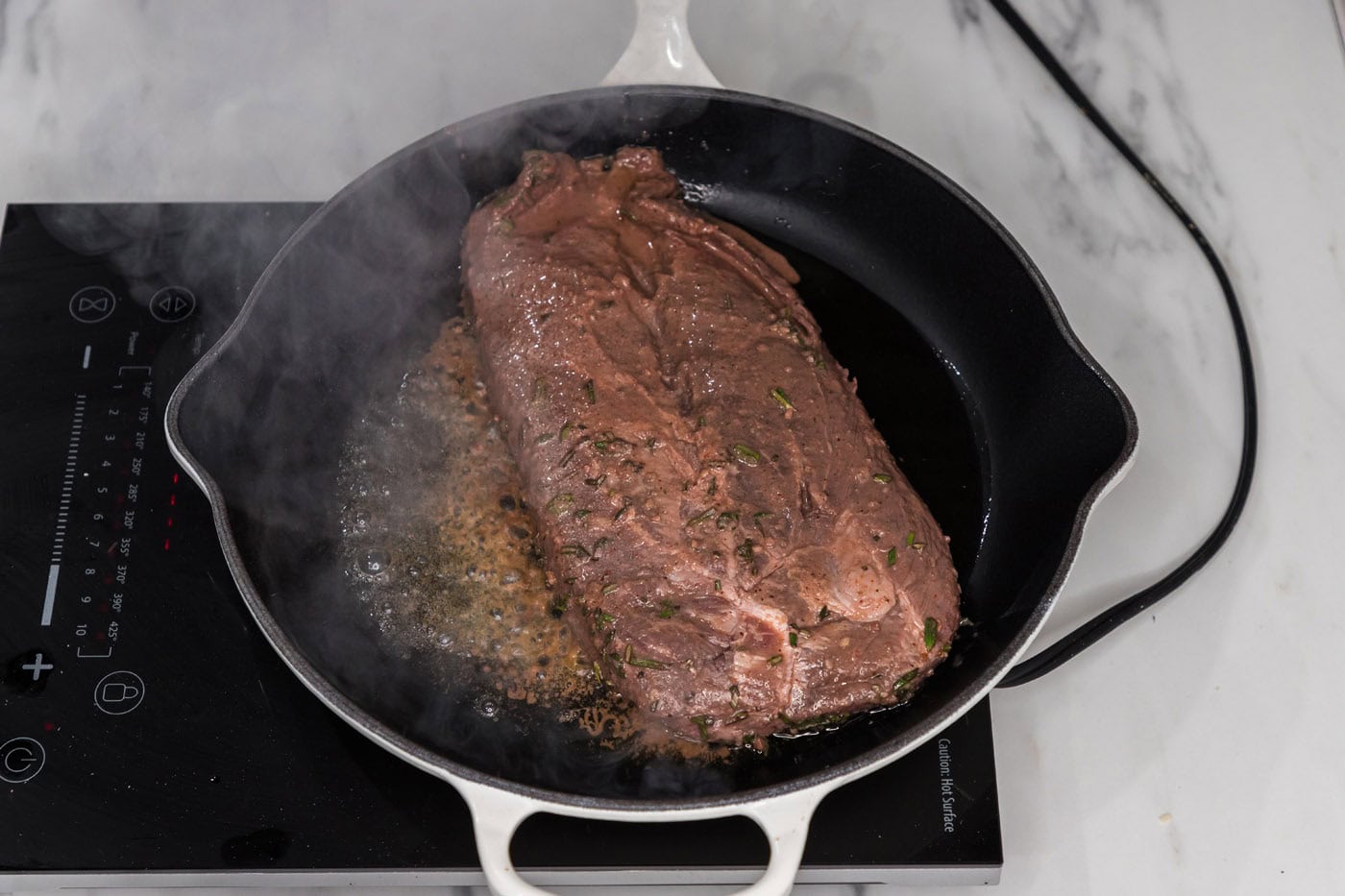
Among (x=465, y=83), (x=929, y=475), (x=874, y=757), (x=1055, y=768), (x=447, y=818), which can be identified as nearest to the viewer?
(x=874, y=757)

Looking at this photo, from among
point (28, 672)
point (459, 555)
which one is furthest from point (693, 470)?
point (28, 672)

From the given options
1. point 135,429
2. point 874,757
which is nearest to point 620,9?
point 135,429

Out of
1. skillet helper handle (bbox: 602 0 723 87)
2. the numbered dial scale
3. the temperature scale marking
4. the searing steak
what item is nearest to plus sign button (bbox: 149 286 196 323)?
the numbered dial scale

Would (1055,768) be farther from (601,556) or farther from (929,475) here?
(601,556)

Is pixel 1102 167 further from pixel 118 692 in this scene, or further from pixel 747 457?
pixel 118 692

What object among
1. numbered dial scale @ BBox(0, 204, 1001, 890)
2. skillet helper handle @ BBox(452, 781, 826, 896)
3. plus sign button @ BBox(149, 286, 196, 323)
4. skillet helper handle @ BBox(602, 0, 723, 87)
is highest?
skillet helper handle @ BBox(602, 0, 723, 87)

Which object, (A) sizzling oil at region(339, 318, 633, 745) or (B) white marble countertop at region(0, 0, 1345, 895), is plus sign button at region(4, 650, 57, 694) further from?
(B) white marble countertop at region(0, 0, 1345, 895)

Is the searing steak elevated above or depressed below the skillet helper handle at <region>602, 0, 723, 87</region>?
below
